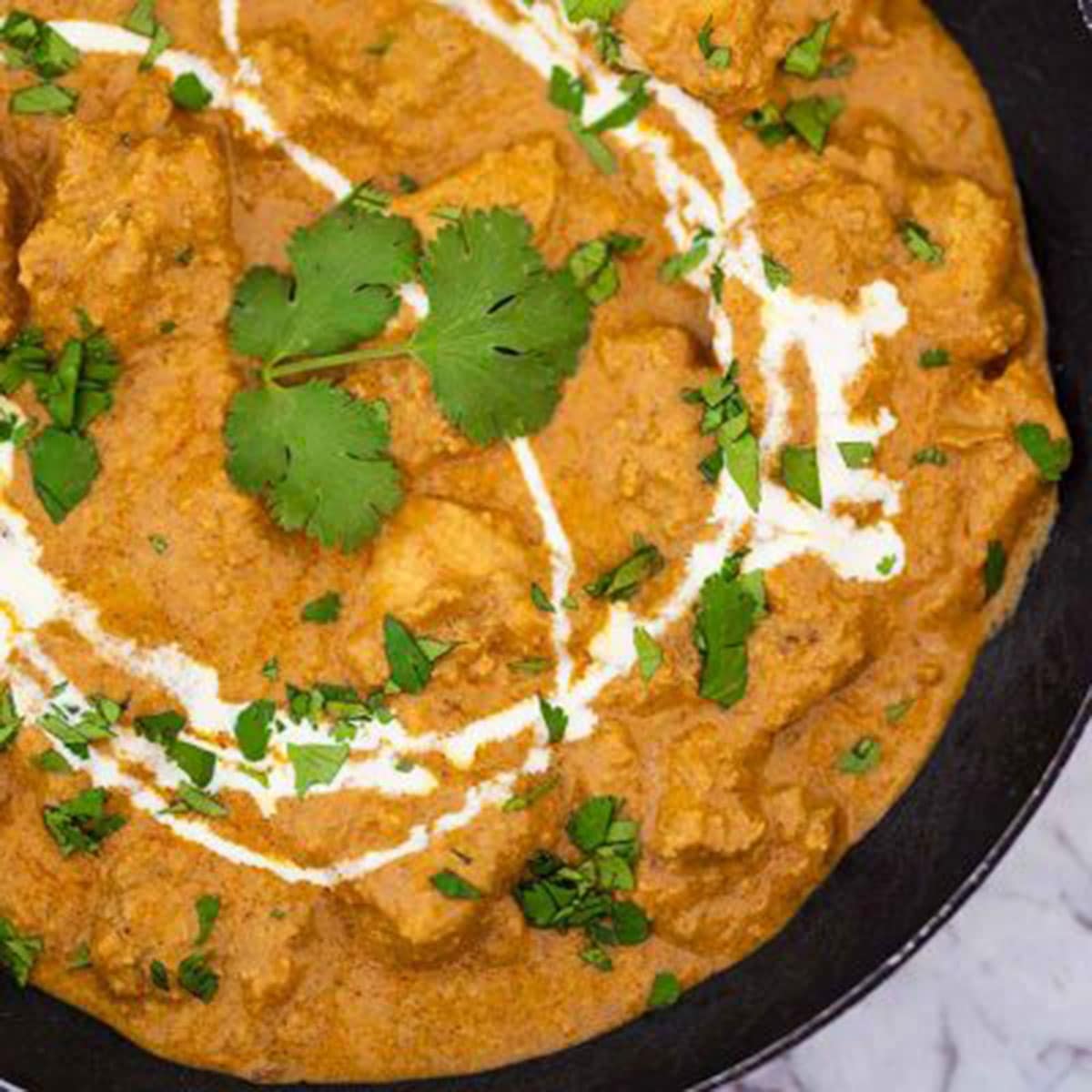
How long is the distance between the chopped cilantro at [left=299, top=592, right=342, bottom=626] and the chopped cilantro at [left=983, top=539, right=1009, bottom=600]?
1.38 m

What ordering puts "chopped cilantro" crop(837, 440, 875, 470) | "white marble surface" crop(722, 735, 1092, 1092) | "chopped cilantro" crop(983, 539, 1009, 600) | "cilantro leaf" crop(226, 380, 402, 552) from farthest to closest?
"white marble surface" crop(722, 735, 1092, 1092)
"chopped cilantro" crop(983, 539, 1009, 600)
"chopped cilantro" crop(837, 440, 875, 470)
"cilantro leaf" crop(226, 380, 402, 552)

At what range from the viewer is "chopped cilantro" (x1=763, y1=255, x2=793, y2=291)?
3998 millimetres

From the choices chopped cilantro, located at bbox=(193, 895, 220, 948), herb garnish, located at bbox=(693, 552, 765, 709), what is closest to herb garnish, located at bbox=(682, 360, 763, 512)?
herb garnish, located at bbox=(693, 552, 765, 709)

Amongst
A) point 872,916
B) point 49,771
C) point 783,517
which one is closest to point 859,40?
point 783,517

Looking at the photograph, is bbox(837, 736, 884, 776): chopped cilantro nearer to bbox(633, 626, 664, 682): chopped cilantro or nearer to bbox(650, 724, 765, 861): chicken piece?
bbox(650, 724, 765, 861): chicken piece

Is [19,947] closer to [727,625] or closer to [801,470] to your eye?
[727,625]

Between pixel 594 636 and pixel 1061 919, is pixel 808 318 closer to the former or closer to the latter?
pixel 594 636

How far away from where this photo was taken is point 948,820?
169 inches

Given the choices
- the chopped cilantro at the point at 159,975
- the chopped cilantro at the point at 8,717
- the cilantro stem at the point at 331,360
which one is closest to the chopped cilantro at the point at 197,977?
the chopped cilantro at the point at 159,975

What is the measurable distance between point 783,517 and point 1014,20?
1190mm

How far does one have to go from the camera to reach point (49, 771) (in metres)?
4.12

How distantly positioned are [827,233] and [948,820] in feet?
4.33

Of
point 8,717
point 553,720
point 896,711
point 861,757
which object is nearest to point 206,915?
point 8,717

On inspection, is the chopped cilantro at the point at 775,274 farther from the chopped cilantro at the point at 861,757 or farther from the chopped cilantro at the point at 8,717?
the chopped cilantro at the point at 8,717
